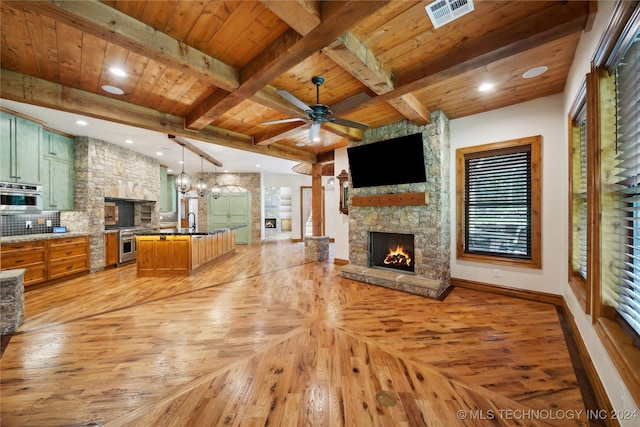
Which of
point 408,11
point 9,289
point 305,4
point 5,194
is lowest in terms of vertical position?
point 9,289

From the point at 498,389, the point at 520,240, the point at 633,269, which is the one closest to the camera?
the point at 633,269

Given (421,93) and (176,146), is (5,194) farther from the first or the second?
(421,93)

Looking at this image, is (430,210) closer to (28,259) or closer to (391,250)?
(391,250)

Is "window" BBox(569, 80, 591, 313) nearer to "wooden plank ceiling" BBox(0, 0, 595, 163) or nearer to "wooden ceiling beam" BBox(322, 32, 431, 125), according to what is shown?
"wooden plank ceiling" BBox(0, 0, 595, 163)

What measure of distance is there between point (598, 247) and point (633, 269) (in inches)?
9.1

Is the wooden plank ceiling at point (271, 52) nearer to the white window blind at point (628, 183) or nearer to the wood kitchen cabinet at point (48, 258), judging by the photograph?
the white window blind at point (628, 183)

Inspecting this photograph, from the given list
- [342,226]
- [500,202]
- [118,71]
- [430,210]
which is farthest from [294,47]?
[342,226]

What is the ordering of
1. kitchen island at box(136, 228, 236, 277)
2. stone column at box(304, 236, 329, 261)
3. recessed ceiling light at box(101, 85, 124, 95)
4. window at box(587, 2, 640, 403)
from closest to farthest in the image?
window at box(587, 2, 640, 403) → recessed ceiling light at box(101, 85, 124, 95) → kitchen island at box(136, 228, 236, 277) → stone column at box(304, 236, 329, 261)

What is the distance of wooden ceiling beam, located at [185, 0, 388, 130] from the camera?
1633 mm

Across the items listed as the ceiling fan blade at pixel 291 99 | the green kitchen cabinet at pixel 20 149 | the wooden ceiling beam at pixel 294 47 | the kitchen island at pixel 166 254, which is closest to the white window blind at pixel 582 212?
the wooden ceiling beam at pixel 294 47

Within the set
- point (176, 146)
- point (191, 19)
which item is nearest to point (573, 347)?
point (191, 19)

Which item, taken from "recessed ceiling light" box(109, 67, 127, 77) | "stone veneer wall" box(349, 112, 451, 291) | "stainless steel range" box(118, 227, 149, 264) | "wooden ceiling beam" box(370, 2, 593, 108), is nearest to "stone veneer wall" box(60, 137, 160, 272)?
"stainless steel range" box(118, 227, 149, 264)

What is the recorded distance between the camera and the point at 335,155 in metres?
5.91

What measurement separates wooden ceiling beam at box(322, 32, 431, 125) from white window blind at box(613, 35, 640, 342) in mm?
1658
